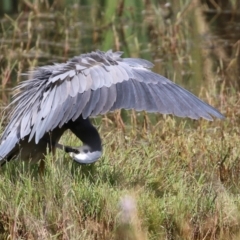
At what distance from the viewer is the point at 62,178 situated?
3666mm

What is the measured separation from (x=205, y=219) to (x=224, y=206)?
0.32 feet

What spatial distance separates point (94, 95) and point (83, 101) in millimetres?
55

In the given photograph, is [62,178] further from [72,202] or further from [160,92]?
[160,92]

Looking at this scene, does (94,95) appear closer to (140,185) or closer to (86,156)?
(86,156)

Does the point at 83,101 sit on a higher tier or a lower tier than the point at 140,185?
higher

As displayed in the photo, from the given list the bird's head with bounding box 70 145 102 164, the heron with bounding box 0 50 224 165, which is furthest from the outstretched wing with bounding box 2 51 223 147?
the bird's head with bounding box 70 145 102 164

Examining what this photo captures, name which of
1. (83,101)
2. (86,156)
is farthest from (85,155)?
(83,101)

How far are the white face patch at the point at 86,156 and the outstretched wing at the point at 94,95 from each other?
17cm

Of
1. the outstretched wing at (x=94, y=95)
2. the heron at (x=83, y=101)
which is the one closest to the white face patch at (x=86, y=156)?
the heron at (x=83, y=101)

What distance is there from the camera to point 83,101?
377cm

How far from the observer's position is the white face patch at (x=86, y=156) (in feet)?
12.4

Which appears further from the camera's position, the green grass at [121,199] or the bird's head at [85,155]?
the bird's head at [85,155]

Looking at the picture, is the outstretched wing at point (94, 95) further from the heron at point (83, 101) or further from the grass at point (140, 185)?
the grass at point (140, 185)

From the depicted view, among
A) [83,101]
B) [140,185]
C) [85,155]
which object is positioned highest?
[83,101]
